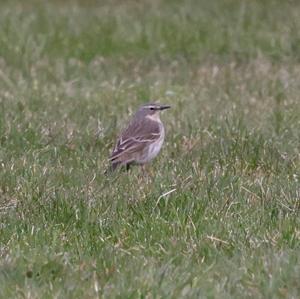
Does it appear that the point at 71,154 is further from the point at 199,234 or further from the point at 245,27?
the point at 245,27

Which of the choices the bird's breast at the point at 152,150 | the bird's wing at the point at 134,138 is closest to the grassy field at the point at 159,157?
the bird's breast at the point at 152,150

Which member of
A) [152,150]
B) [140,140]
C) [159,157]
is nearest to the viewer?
[152,150]

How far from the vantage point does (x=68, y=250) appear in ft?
22.9

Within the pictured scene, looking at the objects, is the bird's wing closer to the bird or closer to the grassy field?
the bird

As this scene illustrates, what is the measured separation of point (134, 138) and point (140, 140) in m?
0.07

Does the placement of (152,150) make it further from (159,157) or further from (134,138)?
(134,138)

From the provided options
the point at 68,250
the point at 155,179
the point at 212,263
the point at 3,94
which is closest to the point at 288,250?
the point at 212,263

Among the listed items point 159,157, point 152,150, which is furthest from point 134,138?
point 152,150

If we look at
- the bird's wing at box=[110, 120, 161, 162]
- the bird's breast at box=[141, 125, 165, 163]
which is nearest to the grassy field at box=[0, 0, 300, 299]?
the bird's breast at box=[141, 125, 165, 163]

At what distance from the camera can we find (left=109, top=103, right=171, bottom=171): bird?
957 cm

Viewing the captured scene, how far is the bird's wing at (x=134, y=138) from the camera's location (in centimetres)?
960

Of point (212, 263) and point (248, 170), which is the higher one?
point (212, 263)

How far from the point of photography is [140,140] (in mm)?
9938

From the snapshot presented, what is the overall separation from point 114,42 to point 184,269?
8.07 metres
